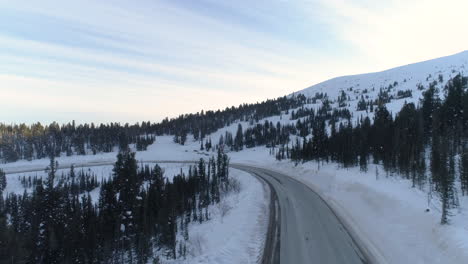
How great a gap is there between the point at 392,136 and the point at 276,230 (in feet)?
124

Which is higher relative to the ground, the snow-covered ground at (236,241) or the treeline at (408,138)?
the treeline at (408,138)

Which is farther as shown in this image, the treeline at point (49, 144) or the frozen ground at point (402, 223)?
the treeline at point (49, 144)

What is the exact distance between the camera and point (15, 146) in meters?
185

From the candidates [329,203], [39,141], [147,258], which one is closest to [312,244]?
[329,203]

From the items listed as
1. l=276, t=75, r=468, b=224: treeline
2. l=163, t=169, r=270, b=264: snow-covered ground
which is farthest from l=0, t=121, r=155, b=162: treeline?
l=163, t=169, r=270, b=264: snow-covered ground

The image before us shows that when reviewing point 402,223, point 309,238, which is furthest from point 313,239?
point 402,223

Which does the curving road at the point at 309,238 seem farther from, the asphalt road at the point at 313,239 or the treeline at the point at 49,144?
the treeline at the point at 49,144

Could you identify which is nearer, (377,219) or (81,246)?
(377,219)

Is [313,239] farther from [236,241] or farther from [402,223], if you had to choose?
[402,223]

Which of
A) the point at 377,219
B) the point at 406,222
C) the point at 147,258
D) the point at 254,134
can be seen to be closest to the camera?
the point at 406,222

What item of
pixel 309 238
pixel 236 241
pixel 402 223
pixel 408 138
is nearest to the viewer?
pixel 236 241

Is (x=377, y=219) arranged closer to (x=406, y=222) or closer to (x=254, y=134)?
(x=406, y=222)

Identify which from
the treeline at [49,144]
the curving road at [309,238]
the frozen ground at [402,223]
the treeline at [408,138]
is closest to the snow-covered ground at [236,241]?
the curving road at [309,238]

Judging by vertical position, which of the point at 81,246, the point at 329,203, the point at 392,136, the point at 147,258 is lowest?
the point at 81,246
